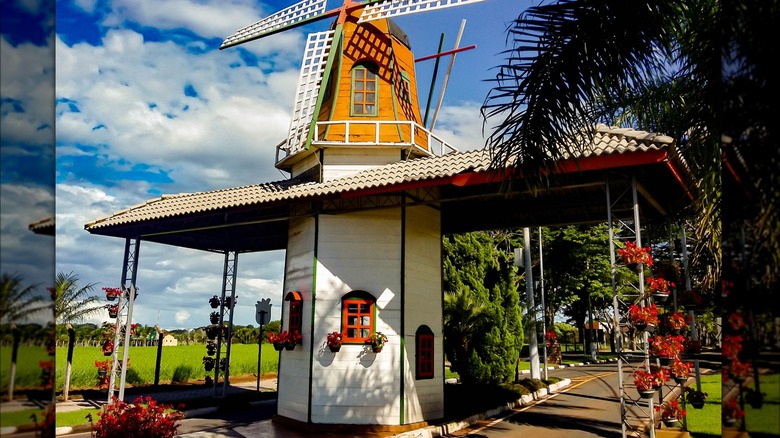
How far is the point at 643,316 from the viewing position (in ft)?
29.6

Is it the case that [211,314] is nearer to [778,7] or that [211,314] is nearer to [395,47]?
[395,47]

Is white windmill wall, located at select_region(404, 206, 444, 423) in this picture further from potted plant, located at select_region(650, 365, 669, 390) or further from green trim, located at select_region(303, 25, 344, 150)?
potted plant, located at select_region(650, 365, 669, 390)

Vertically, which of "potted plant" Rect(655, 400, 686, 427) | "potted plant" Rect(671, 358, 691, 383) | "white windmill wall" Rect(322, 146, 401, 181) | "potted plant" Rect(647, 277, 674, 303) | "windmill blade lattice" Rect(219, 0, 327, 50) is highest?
"windmill blade lattice" Rect(219, 0, 327, 50)

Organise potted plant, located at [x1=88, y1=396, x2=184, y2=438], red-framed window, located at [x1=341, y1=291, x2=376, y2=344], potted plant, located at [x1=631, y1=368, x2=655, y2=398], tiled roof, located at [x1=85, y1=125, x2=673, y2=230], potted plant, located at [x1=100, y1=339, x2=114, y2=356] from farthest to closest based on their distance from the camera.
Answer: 1. potted plant, located at [x1=100, y1=339, x2=114, y2=356]
2. red-framed window, located at [x1=341, y1=291, x2=376, y2=344]
3. tiled roof, located at [x1=85, y1=125, x2=673, y2=230]
4. potted plant, located at [x1=631, y1=368, x2=655, y2=398]
5. potted plant, located at [x1=88, y1=396, x2=184, y2=438]

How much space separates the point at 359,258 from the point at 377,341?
78.8 inches

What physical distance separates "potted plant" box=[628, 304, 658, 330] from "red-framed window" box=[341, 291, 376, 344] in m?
5.74

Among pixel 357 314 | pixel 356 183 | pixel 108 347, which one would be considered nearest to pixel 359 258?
pixel 357 314

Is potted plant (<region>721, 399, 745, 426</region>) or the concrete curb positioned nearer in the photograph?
potted plant (<region>721, 399, 745, 426</region>)

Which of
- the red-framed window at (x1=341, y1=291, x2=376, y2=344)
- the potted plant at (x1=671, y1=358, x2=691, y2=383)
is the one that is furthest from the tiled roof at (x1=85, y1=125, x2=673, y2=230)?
the potted plant at (x1=671, y1=358, x2=691, y2=383)

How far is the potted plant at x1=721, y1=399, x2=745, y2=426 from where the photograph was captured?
1.91 metres

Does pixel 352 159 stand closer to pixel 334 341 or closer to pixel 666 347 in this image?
pixel 334 341

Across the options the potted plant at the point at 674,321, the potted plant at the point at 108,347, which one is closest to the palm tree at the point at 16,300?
the potted plant at the point at 674,321

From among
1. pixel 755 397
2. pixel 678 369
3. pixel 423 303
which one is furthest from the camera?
pixel 423 303

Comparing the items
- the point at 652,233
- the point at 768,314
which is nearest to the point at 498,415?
the point at 652,233
